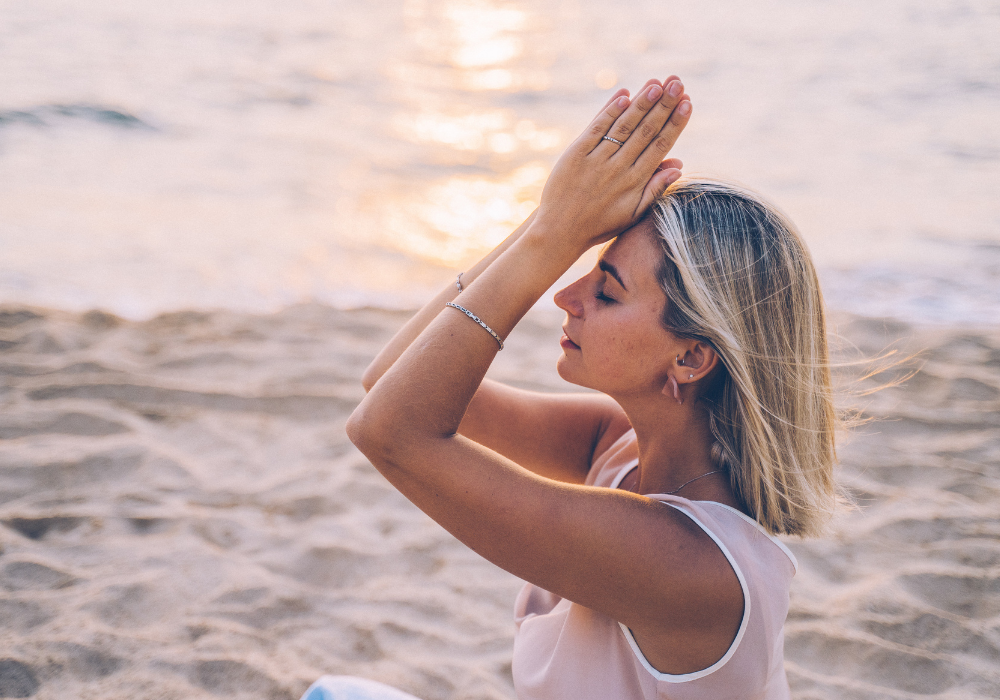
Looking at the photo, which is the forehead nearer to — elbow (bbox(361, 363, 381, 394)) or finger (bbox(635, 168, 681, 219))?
finger (bbox(635, 168, 681, 219))

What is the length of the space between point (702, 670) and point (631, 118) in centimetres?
118

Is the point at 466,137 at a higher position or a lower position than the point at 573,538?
higher

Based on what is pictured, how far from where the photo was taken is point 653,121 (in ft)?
5.48

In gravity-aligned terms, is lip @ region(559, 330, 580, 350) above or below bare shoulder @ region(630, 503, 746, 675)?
above

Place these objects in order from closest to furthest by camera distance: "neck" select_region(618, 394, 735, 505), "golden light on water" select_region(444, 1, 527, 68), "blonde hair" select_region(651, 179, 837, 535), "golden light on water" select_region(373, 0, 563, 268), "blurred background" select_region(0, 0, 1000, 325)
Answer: "blonde hair" select_region(651, 179, 837, 535), "neck" select_region(618, 394, 735, 505), "blurred background" select_region(0, 0, 1000, 325), "golden light on water" select_region(373, 0, 563, 268), "golden light on water" select_region(444, 1, 527, 68)

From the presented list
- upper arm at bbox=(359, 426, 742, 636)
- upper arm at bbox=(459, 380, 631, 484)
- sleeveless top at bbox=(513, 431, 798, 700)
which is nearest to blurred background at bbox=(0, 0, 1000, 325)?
upper arm at bbox=(459, 380, 631, 484)

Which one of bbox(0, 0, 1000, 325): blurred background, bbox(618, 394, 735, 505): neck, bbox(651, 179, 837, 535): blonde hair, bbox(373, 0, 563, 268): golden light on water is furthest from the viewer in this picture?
bbox(373, 0, 563, 268): golden light on water

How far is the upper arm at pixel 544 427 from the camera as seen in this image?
2.21 metres

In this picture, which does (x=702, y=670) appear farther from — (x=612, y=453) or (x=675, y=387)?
(x=612, y=453)

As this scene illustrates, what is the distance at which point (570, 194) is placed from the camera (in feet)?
5.51

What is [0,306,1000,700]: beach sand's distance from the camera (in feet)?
9.27

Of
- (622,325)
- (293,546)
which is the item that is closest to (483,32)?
(293,546)

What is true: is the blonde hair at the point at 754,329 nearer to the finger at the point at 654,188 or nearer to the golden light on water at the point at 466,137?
the finger at the point at 654,188

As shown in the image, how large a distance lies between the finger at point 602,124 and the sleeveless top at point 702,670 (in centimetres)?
79
